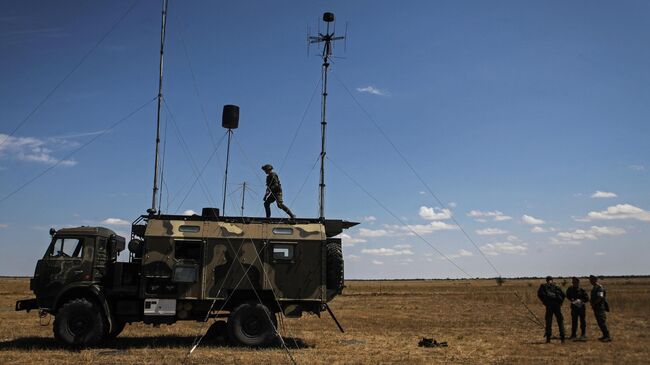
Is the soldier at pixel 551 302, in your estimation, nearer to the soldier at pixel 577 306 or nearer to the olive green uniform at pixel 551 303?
the olive green uniform at pixel 551 303

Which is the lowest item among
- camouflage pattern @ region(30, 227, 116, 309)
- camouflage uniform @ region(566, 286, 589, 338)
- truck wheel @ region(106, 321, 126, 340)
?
truck wheel @ region(106, 321, 126, 340)

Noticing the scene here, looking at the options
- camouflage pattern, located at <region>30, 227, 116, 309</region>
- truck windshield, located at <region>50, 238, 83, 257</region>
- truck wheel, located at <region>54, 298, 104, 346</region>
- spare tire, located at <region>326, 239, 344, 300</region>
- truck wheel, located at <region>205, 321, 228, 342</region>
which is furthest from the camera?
truck wheel, located at <region>205, 321, 228, 342</region>

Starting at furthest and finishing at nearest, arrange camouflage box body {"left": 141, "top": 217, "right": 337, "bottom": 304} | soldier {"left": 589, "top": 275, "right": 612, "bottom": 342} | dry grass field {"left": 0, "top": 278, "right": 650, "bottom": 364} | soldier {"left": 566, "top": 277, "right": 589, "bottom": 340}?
1. soldier {"left": 566, "top": 277, "right": 589, "bottom": 340}
2. soldier {"left": 589, "top": 275, "right": 612, "bottom": 342}
3. camouflage box body {"left": 141, "top": 217, "right": 337, "bottom": 304}
4. dry grass field {"left": 0, "top": 278, "right": 650, "bottom": 364}

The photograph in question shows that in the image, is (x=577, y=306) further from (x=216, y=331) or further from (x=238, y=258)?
(x=216, y=331)

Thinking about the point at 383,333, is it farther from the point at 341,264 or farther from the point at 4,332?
the point at 4,332

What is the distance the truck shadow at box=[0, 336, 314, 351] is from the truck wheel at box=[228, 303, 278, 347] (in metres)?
0.37

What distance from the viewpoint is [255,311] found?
582 inches

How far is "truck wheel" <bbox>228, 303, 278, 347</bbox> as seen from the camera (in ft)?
48.0

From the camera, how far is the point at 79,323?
46.9 ft

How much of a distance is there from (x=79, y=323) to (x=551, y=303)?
13.3 m

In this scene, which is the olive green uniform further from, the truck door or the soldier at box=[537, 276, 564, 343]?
the truck door

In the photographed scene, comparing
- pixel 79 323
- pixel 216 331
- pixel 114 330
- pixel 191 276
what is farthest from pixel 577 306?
pixel 79 323

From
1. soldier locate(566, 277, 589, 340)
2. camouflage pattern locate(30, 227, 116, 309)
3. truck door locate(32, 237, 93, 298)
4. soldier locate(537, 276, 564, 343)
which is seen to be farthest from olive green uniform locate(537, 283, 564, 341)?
truck door locate(32, 237, 93, 298)

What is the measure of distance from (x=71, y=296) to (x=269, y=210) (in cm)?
592
